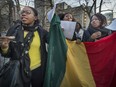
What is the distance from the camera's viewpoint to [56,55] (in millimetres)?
3752

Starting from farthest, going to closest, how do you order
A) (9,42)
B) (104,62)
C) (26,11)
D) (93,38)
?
1. (93,38)
2. (104,62)
3. (26,11)
4. (9,42)

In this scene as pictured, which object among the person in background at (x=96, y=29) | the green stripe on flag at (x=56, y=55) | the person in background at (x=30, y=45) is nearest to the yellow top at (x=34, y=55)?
the person in background at (x=30, y=45)

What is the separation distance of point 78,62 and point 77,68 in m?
0.11

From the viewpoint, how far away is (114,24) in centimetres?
410

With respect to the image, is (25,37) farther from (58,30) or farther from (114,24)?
(114,24)

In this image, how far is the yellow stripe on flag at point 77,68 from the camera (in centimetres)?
378

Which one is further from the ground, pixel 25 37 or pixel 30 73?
pixel 25 37

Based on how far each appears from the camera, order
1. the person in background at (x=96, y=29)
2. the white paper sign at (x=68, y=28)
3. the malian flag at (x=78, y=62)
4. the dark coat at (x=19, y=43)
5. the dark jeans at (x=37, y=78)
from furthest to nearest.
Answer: the person in background at (x=96, y=29) < the white paper sign at (x=68, y=28) < the malian flag at (x=78, y=62) < the dark jeans at (x=37, y=78) < the dark coat at (x=19, y=43)

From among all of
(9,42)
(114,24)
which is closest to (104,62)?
(114,24)

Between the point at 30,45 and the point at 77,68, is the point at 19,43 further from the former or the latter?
the point at 77,68

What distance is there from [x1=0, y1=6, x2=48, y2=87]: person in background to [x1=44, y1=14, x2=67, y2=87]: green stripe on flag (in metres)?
0.09

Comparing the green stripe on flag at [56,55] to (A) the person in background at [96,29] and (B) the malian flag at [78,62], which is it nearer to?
(B) the malian flag at [78,62]

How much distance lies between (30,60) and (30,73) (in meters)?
0.18

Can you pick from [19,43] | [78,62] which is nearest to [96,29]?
[78,62]
